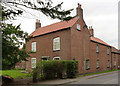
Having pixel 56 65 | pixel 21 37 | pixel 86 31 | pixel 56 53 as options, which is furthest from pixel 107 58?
pixel 21 37

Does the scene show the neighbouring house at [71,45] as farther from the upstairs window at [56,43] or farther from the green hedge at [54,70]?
the green hedge at [54,70]

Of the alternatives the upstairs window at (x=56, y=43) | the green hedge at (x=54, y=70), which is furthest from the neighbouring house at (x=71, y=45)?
the green hedge at (x=54, y=70)

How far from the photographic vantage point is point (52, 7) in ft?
22.3

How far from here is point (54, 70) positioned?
47.5ft

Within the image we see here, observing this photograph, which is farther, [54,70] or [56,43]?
[56,43]

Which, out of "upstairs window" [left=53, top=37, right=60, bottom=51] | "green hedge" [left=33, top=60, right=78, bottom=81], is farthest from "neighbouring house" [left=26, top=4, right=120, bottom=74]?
"green hedge" [left=33, top=60, right=78, bottom=81]

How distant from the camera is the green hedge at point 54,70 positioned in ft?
41.2

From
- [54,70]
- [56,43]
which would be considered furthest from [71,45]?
[54,70]

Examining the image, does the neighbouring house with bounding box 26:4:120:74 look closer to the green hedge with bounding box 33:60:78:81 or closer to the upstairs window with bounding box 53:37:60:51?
the upstairs window with bounding box 53:37:60:51

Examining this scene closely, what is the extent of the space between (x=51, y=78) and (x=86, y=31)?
1269 centimetres

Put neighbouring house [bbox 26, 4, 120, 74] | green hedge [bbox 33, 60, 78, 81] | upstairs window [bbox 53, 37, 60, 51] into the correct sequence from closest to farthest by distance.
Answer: green hedge [bbox 33, 60, 78, 81] → neighbouring house [bbox 26, 4, 120, 74] → upstairs window [bbox 53, 37, 60, 51]

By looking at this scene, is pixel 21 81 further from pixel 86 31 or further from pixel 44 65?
pixel 86 31

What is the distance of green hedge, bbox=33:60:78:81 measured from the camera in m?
12.6

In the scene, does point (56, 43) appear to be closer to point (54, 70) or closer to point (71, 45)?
point (71, 45)
